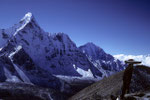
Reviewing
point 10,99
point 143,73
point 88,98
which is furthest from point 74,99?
point 10,99

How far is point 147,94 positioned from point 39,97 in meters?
142

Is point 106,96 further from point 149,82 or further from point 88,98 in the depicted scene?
point 149,82

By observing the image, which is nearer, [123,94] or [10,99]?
[123,94]

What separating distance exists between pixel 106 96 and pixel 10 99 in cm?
13200

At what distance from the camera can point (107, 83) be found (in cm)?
793

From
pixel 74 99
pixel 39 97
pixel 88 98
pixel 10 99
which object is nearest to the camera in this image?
pixel 88 98

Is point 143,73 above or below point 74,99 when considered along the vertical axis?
above

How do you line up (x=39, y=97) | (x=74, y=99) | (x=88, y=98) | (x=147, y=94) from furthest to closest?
1. (x=39, y=97)
2. (x=74, y=99)
3. (x=88, y=98)
4. (x=147, y=94)

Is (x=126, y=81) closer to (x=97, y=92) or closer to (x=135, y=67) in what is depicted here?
→ (x=135, y=67)

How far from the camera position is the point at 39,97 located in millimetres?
140125

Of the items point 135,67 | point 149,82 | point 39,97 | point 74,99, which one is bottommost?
point 39,97

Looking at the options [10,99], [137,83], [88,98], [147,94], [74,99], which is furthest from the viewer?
[10,99]

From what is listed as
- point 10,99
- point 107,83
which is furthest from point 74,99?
point 10,99

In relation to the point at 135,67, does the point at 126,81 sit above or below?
below
